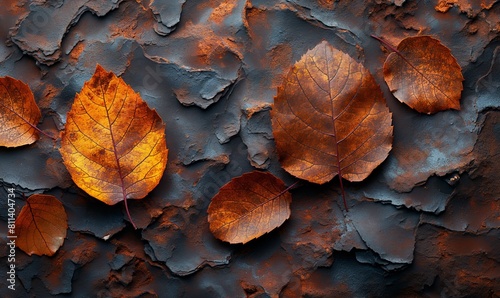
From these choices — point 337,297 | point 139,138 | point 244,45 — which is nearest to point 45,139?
point 139,138

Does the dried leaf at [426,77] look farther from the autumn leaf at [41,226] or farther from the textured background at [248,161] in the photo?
the autumn leaf at [41,226]

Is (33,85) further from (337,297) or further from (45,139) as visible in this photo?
(337,297)

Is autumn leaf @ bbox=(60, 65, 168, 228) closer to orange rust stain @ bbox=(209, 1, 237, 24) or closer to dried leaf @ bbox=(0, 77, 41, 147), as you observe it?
dried leaf @ bbox=(0, 77, 41, 147)

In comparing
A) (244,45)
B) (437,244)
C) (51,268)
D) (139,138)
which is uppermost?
(244,45)

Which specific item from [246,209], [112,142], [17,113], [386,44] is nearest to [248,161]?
[246,209]

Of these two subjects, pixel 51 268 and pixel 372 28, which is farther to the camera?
pixel 372 28

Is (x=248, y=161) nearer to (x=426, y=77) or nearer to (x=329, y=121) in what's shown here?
(x=329, y=121)

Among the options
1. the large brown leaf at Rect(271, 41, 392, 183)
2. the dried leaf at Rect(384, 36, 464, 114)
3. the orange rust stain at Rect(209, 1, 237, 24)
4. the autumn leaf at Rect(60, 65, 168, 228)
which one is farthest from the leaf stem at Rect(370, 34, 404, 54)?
the autumn leaf at Rect(60, 65, 168, 228)

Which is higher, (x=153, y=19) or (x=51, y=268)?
(x=153, y=19)
